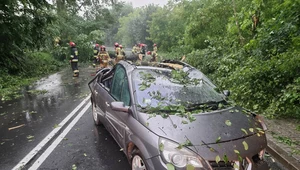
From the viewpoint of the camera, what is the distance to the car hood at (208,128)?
284 cm

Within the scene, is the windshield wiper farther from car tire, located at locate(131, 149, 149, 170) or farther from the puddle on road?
the puddle on road

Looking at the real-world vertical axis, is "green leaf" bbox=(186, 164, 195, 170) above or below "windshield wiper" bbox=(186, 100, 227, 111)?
below

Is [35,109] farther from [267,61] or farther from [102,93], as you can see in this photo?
[267,61]

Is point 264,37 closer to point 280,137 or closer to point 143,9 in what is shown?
point 280,137

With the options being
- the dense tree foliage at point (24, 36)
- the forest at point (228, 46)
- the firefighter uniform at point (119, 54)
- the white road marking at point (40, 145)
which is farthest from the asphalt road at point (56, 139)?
the firefighter uniform at point (119, 54)

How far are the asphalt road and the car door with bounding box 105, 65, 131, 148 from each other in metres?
0.47

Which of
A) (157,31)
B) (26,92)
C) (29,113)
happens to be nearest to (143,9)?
(157,31)

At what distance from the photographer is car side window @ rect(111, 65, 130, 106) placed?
390 centimetres

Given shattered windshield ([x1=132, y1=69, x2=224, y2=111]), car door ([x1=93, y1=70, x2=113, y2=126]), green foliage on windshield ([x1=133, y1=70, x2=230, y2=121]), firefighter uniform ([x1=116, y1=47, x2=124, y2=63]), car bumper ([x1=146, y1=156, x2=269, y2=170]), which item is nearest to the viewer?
car bumper ([x1=146, y1=156, x2=269, y2=170])

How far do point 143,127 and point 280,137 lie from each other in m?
3.14

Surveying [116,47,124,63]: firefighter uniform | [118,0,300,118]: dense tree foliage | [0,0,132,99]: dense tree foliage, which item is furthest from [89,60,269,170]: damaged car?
[116,47,124,63]: firefighter uniform

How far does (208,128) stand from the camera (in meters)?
3.02

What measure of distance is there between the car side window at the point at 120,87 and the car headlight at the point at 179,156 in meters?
1.19

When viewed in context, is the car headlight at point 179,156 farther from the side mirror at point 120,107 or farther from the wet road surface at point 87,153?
the wet road surface at point 87,153
